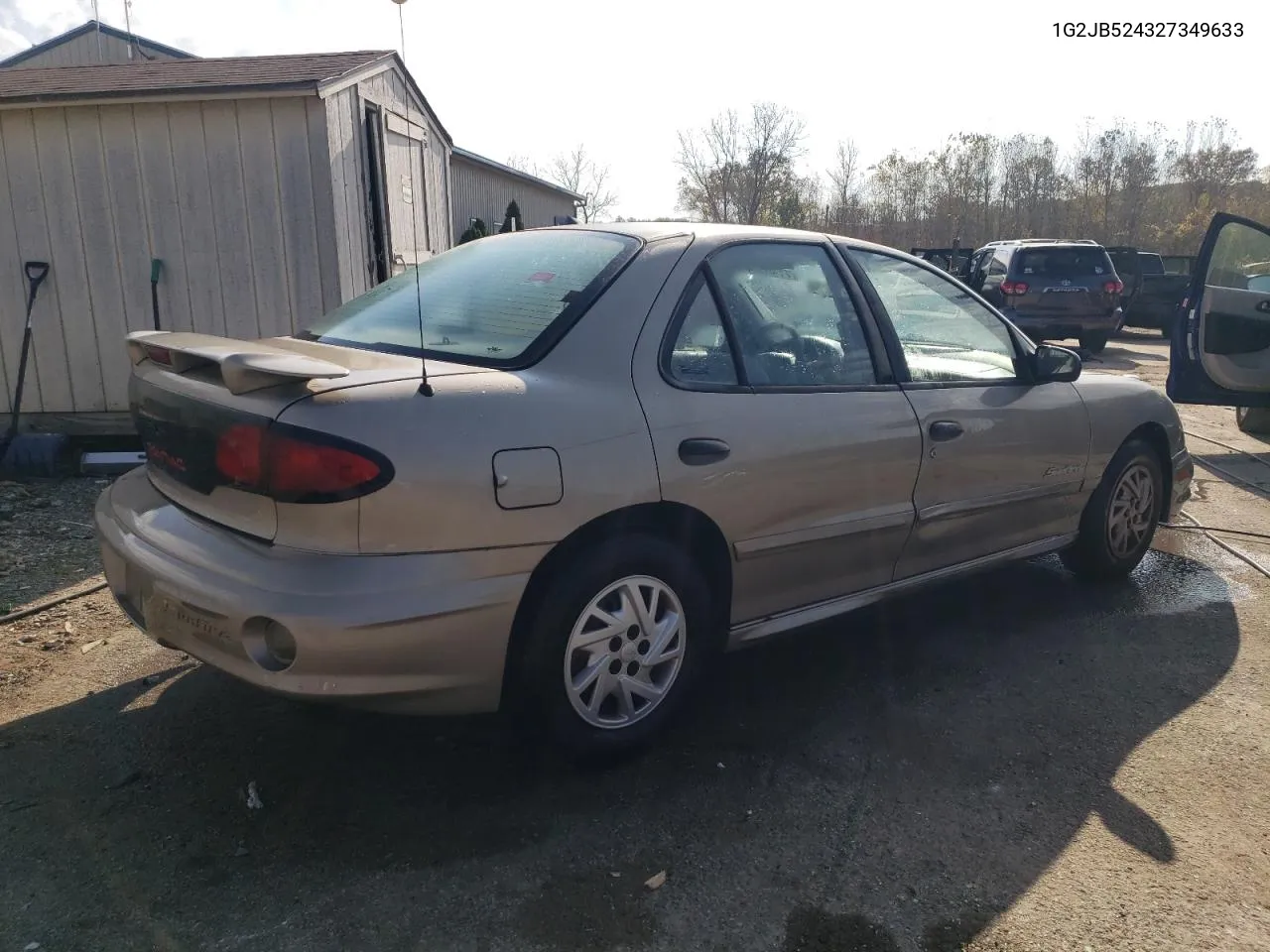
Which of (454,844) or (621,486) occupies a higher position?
(621,486)

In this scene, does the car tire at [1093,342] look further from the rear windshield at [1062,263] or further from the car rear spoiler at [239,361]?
the car rear spoiler at [239,361]

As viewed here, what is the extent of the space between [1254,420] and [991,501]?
6600mm

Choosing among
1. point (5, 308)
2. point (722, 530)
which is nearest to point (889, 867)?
point (722, 530)

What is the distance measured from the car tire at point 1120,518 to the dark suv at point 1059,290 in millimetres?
10298

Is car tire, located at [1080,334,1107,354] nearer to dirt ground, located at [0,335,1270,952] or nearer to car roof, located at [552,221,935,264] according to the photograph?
dirt ground, located at [0,335,1270,952]

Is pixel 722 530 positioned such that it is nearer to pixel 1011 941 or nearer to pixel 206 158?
pixel 1011 941

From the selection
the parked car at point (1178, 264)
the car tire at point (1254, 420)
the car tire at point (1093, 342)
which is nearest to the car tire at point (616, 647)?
the car tire at point (1254, 420)

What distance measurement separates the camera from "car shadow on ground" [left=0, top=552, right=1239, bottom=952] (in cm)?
227

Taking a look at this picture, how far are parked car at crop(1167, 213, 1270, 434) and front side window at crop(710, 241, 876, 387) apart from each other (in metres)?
5.48

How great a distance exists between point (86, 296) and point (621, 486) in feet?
19.7

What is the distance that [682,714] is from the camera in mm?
3293

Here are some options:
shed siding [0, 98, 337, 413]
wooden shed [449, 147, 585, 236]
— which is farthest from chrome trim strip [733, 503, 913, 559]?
wooden shed [449, 147, 585, 236]

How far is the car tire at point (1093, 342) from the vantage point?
49.5 ft

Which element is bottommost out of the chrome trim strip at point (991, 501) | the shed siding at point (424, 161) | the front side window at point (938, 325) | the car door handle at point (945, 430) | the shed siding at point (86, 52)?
the chrome trim strip at point (991, 501)
